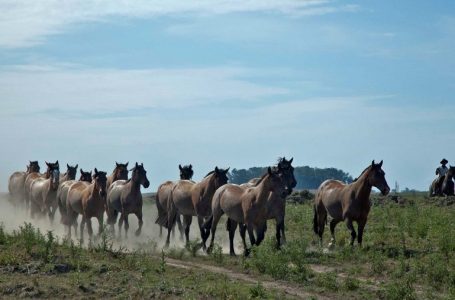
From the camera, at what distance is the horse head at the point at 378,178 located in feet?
68.7

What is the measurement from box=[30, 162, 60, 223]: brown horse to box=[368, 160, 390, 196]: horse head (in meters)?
13.6

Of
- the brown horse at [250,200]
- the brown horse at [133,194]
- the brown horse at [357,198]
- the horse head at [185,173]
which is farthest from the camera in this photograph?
the horse head at [185,173]

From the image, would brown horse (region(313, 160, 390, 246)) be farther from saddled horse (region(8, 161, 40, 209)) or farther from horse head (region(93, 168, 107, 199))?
saddled horse (region(8, 161, 40, 209))

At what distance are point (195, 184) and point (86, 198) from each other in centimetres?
354

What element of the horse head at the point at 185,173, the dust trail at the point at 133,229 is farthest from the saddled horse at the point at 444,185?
the horse head at the point at 185,173

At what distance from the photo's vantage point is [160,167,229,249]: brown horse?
23812 mm

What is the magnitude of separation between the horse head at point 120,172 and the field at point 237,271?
8348mm

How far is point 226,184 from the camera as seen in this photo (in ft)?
74.4

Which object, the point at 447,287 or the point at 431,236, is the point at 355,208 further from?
the point at 447,287

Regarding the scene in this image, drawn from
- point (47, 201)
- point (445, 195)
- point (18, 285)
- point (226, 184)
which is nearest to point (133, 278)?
Result: point (18, 285)

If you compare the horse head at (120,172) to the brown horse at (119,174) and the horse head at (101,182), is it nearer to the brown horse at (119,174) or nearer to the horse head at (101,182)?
the brown horse at (119,174)

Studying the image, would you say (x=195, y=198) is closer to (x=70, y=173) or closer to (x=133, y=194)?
(x=133, y=194)

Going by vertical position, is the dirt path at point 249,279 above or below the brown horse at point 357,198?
below

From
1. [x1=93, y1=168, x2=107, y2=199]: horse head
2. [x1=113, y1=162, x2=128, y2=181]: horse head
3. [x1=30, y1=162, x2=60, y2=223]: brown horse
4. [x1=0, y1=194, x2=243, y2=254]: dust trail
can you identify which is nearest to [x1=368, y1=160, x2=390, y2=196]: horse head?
[x1=0, y1=194, x2=243, y2=254]: dust trail
